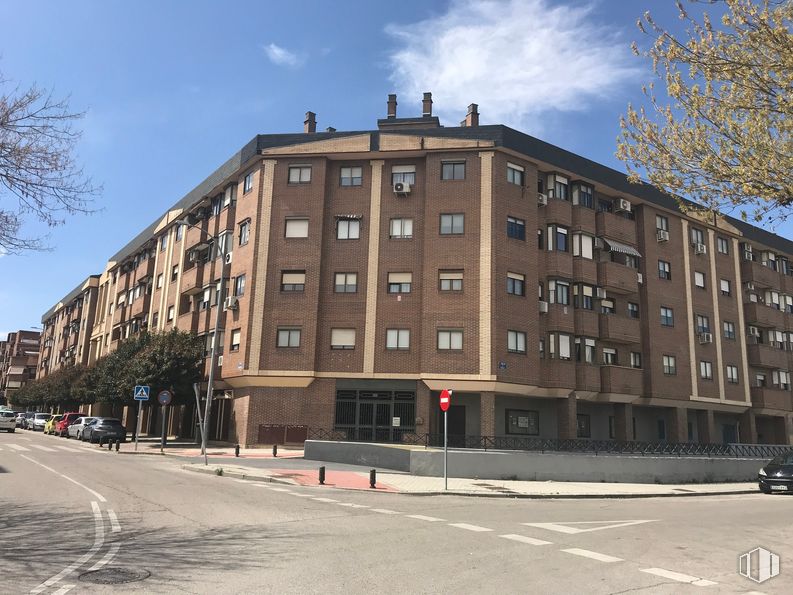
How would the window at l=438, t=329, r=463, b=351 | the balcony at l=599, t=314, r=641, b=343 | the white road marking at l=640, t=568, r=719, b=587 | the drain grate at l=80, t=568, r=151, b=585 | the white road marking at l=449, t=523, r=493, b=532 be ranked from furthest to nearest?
the balcony at l=599, t=314, r=641, b=343
the window at l=438, t=329, r=463, b=351
the white road marking at l=449, t=523, r=493, b=532
the white road marking at l=640, t=568, r=719, b=587
the drain grate at l=80, t=568, r=151, b=585

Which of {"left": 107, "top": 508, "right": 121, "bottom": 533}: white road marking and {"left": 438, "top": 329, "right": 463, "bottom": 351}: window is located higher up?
{"left": 438, "top": 329, "right": 463, "bottom": 351}: window

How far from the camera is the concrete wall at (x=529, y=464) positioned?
2077 cm

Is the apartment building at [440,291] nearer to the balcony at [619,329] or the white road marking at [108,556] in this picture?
the balcony at [619,329]

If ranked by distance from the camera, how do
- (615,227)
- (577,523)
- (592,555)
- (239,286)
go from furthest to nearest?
(615,227)
(239,286)
(577,523)
(592,555)

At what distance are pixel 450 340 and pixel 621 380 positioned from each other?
36.5ft

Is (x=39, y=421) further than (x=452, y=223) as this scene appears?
Yes

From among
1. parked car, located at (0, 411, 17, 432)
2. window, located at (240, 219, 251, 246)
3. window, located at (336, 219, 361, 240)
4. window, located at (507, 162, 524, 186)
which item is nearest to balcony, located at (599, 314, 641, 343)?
window, located at (507, 162, 524, 186)

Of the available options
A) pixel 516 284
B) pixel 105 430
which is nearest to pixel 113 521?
pixel 516 284

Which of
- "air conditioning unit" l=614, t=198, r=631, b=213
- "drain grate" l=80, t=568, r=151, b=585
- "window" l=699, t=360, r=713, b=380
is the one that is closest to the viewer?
"drain grate" l=80, t=568, r=151, b=585

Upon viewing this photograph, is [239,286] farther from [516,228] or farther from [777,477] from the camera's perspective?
[777,477]

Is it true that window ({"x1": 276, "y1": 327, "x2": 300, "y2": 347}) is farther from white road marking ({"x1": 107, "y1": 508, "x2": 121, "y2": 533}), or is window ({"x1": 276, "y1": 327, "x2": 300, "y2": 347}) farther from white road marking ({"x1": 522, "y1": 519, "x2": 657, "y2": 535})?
white road marking ({"x1": 522, "y1": 519, "x2": 657, "y2": 535})

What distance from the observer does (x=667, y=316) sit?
3862 cm

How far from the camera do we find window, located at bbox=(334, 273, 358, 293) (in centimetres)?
3216

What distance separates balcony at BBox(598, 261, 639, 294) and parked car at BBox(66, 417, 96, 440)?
31313mm
